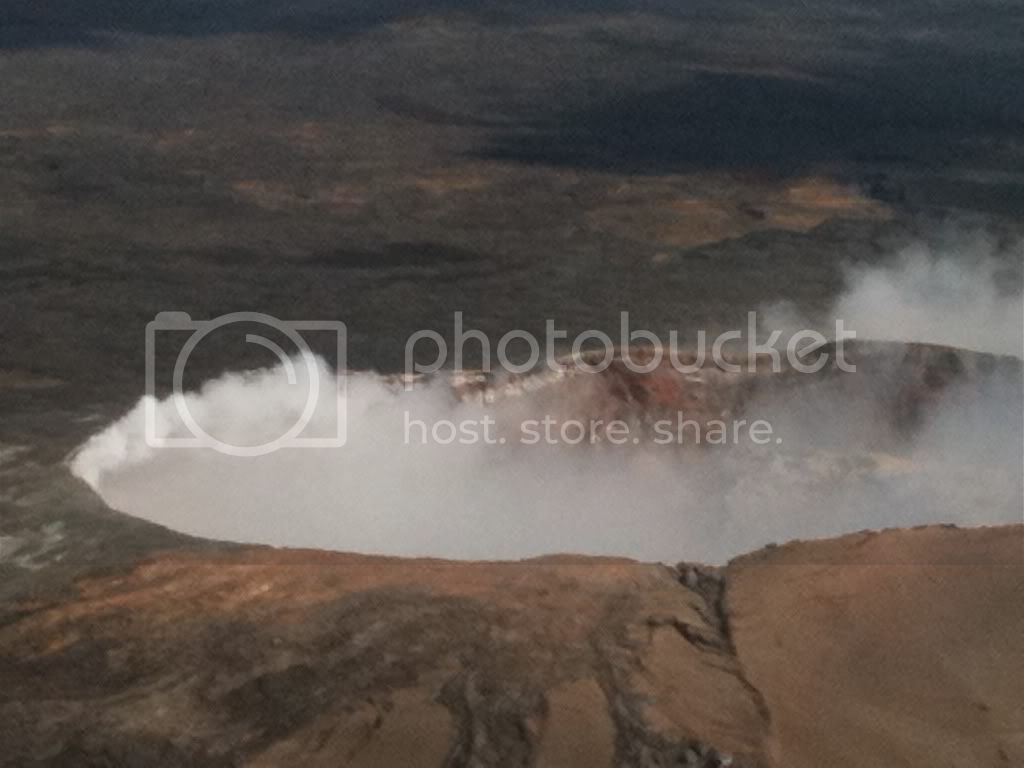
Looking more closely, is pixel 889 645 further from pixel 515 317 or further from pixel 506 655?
pixel 515 317

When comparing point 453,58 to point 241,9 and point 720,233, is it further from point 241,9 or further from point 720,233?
point 720,233

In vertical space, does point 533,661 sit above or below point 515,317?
below

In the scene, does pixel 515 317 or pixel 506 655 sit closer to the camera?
pixel 506 655

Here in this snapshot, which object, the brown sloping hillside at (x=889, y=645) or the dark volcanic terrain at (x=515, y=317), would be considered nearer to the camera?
the brown sloping hillside at (x=889, y=645)

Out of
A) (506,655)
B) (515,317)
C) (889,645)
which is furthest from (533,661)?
(515,317)

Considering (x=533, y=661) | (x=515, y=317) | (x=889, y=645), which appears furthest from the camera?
(x=515, y=317)

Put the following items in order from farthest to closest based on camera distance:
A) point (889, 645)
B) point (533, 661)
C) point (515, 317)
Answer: point (515, 317), point (889, 645), point (533, 661)

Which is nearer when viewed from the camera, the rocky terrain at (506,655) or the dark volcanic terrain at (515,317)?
the rocky terrain at (506,655)

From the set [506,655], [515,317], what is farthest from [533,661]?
[515,317]
